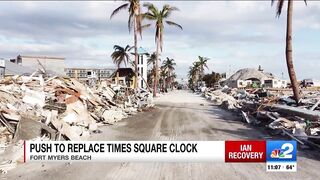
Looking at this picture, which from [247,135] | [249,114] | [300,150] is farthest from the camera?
[249,114]

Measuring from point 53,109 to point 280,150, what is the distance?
12.3 metres

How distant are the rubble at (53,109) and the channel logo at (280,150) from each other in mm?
6546

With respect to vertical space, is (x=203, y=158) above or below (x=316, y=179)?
above

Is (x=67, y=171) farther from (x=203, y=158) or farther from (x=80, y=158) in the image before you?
(x=203, y=158)

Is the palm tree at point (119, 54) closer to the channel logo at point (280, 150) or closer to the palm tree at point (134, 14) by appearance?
the palm tree at point (134, 14)

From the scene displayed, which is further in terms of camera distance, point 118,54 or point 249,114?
point 118,54

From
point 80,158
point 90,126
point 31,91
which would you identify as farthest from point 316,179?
point 31,91

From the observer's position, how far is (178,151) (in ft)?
26.3

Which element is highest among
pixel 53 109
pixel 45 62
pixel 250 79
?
pixel 45 62

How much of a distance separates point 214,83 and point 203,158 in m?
108

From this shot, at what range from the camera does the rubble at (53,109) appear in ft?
42.0

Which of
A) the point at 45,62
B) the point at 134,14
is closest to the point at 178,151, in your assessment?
the point at 134,14

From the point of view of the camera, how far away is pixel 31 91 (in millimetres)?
18328

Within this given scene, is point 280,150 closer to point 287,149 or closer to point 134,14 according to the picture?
point 287,149
